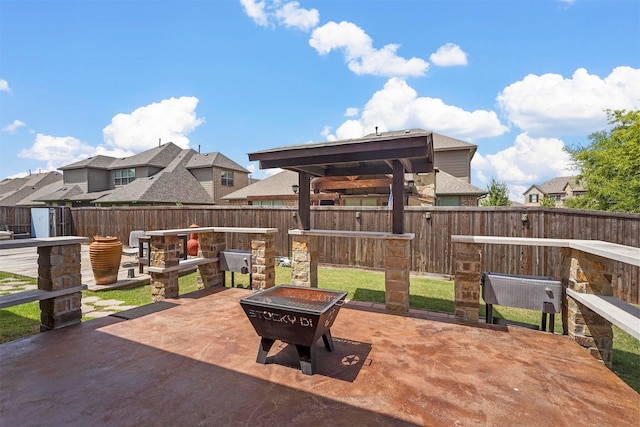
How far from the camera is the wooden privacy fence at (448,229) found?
6355mm

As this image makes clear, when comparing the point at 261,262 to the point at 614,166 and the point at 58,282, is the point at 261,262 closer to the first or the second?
the point at 58,282

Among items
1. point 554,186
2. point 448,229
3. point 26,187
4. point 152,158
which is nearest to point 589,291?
point 448,229

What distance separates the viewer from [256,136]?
17688 millimetres

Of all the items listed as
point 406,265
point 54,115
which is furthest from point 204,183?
point 406,265

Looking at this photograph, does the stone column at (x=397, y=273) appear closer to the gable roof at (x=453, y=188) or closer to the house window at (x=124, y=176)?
the gable roof at (x=453, y=188)

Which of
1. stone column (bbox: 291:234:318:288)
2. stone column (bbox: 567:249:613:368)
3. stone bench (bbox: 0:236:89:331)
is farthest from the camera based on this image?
stone column (bbox: 291:234:318:288)

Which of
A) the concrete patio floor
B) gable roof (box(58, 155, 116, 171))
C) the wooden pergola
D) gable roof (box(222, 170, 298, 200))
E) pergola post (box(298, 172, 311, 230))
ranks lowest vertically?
the concrete patio floor

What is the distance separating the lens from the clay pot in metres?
6.86

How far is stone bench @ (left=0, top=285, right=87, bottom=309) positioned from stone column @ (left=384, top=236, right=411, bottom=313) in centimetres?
452

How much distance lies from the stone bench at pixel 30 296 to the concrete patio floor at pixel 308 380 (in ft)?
1.56

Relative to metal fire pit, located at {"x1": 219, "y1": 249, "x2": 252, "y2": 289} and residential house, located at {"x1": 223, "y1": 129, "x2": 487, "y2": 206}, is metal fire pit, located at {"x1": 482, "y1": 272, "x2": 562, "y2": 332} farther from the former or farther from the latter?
residential house, located at {"x1": 223, "y1": 129, "x2": 487, "y2": 206}

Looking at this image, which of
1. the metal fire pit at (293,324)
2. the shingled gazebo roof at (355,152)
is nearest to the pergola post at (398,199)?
the shingled gazebo roof at (355,152)

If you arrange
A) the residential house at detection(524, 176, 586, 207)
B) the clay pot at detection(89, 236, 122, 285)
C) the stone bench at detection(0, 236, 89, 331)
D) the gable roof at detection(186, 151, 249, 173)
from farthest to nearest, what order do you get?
the residential house at detection(524, 176, 586, 207), the gable roof at detection(186, 151, 249, 173), the clay pot at detection(89, 236, 122, 285), the stone bench at detection(0, 236, 89, 331)

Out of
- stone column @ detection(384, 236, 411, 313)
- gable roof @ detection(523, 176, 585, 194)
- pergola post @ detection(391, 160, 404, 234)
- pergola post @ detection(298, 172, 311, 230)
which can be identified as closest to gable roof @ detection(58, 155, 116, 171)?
pergola post @ detection(298, 172, 311, 230)
